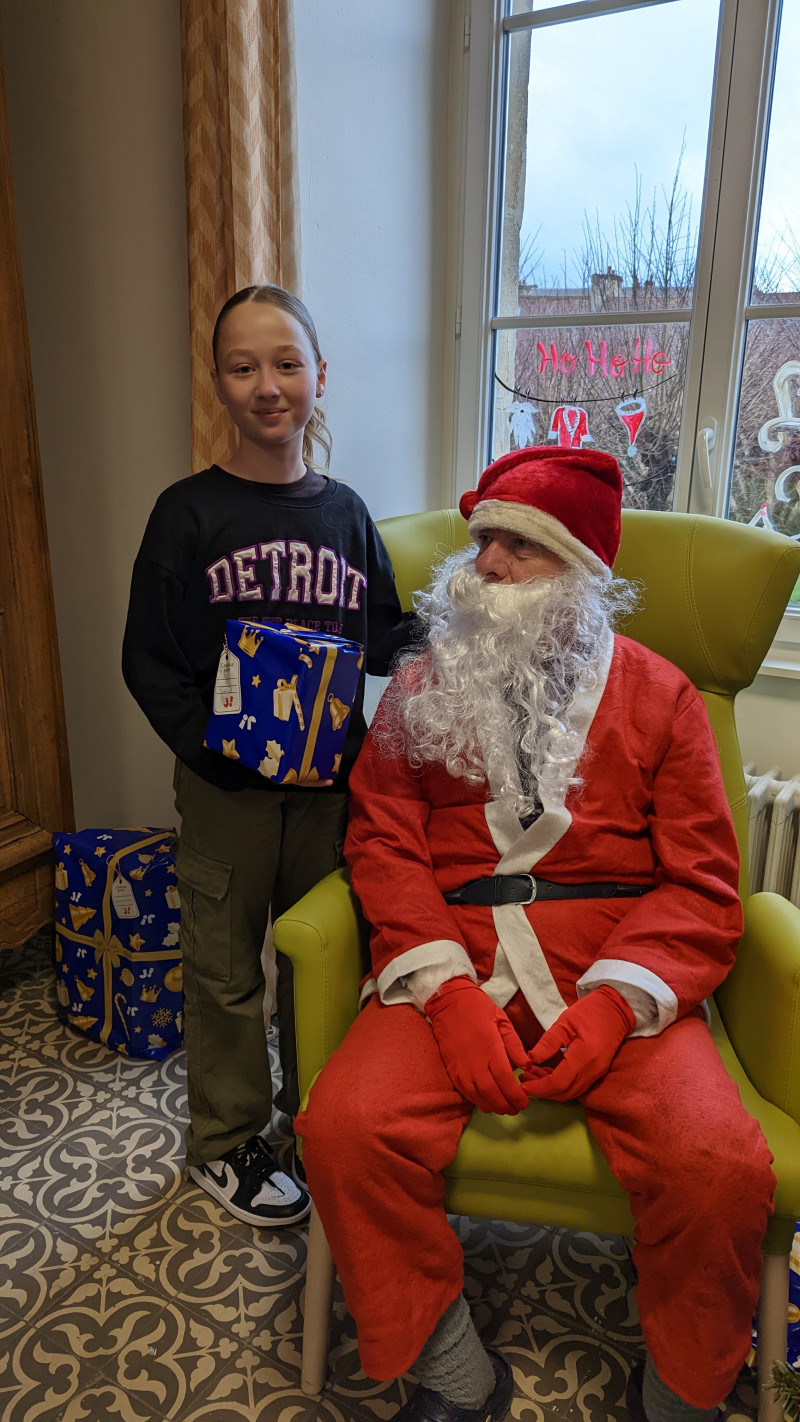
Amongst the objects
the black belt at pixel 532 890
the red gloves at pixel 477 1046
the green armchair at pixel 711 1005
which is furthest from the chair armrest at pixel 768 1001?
the red gloves at pixel 477 1046

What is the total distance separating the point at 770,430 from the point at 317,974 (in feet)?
4.78

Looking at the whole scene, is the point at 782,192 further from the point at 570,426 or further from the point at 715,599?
the point at 715,599

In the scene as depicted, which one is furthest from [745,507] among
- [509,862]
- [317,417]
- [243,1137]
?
[243,1137]

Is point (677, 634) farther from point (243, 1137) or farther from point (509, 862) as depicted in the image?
point (243, 1137)

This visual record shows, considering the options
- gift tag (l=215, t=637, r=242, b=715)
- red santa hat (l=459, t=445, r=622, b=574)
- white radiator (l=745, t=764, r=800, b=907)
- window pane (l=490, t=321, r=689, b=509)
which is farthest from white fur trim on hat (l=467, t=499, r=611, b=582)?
window pane (l=490, t=321, r=689, b=509)

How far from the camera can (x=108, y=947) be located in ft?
6.29

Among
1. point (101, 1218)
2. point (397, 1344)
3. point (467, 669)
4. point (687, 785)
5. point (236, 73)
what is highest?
point (236, 73)

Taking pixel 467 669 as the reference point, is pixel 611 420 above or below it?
above

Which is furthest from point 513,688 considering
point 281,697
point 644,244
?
point 644,244

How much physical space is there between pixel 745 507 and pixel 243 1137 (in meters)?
1.57

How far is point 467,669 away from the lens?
137cm

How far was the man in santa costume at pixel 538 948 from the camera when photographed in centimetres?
105

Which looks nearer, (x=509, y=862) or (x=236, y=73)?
(x=509, y=862)

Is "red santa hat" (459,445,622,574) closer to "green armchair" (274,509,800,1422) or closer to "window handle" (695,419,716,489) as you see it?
"green armchair" (274,509,800,1422)
